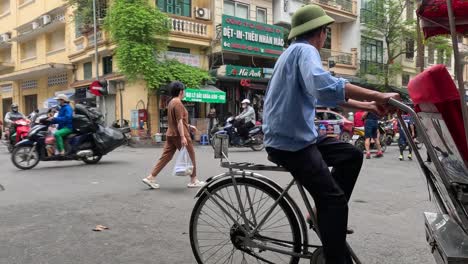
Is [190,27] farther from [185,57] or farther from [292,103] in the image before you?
[292,103]

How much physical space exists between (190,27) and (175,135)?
13.9m

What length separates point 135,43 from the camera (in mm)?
17266

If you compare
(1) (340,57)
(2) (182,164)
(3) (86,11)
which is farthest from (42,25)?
(2) (182,164)

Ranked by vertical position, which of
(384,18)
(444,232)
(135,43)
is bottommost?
(444,232)

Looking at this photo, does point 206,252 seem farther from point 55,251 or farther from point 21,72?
point 21,72

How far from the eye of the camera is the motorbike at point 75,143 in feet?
29.7

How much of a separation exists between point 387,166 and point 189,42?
1210cm

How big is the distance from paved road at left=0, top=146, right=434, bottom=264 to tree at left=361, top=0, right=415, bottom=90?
771 inches

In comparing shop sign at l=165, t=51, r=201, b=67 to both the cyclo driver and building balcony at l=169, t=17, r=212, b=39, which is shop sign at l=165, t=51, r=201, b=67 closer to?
building balcony at l=169, t=17, r=212, b=39

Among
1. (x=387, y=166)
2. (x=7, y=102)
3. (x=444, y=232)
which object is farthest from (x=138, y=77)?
(x=7, y=102)

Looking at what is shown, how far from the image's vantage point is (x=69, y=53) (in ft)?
78.0

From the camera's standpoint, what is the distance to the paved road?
3.59 m

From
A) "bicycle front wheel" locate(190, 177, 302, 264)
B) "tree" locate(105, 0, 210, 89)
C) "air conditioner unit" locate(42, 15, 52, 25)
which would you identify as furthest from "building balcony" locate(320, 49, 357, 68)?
"bicycle front wheel" locate(190, 177, 302, 264)

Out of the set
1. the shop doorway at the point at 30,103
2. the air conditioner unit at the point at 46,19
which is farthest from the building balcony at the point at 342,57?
the shop doorway at the point at 30,103
